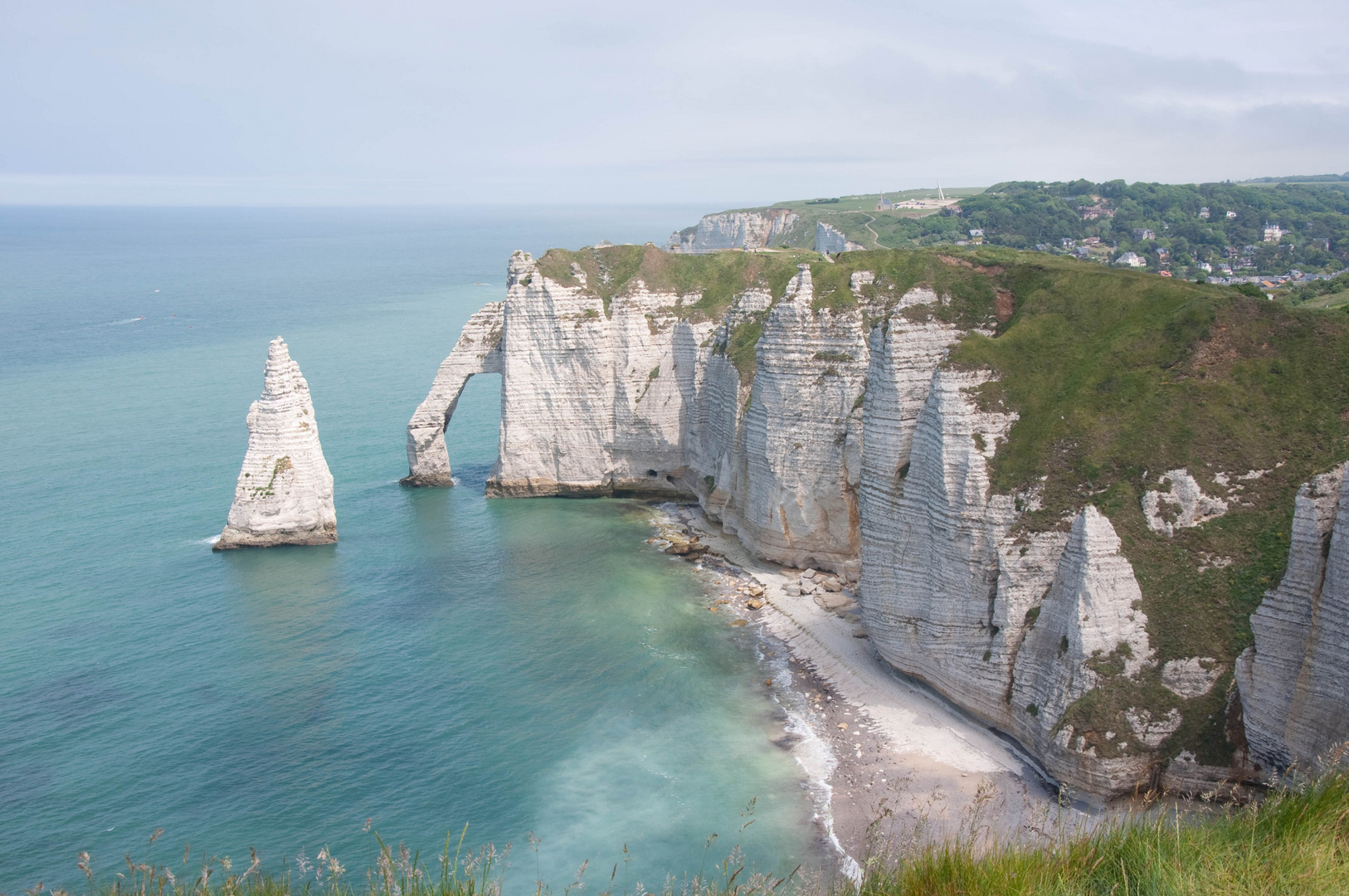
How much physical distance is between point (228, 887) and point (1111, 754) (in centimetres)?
2161

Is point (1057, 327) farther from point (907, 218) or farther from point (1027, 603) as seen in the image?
point (907, 218)

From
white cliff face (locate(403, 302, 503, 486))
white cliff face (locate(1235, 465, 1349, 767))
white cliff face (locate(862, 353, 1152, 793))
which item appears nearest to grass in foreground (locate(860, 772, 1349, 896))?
white cliff face (locate(1235, 465, 1349, 767))

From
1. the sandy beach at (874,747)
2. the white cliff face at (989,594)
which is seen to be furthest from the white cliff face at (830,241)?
the white cliff face at (989,594)

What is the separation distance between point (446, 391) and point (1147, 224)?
266 feet

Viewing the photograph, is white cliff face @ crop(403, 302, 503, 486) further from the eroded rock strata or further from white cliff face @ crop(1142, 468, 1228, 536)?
white cliff face @ crop(1142, 468, 1228, 536)

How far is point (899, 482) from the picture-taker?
31656 millimetres

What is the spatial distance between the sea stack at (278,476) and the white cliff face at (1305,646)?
40897 millimetres

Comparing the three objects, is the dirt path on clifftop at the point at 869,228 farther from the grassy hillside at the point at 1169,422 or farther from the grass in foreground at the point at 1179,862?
the grass in foreground at the point at 1179,862

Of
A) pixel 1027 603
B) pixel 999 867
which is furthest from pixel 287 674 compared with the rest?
pixel 999 867

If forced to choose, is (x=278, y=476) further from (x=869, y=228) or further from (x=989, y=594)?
(x=869, y=228)

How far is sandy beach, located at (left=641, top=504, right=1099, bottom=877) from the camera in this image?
24.2m

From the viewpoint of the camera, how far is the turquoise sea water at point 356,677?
81.3ft

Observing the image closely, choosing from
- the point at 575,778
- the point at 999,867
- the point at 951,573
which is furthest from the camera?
the point at 951,573

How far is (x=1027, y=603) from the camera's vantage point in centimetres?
2714
